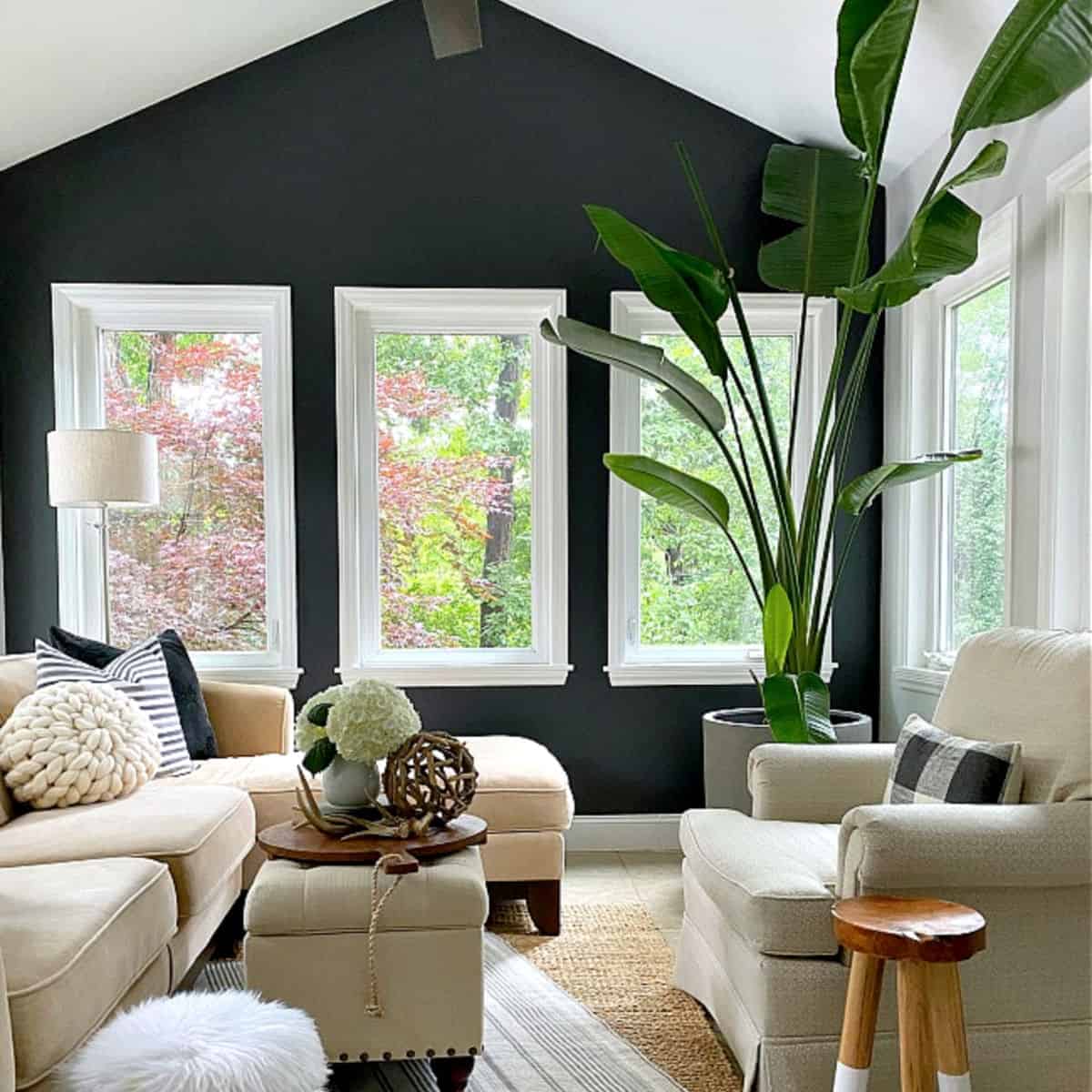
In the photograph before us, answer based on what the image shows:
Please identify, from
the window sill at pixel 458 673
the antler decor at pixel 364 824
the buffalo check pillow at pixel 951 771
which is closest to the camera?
the buffalo check pillow at pixel 951 771

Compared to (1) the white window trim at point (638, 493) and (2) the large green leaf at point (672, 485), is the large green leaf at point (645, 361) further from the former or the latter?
(1) the white window trim at point (638, 493)

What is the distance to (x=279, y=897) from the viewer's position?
2141mm

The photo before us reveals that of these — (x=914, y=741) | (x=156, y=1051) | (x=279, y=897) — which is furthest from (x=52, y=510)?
(x=914, y=741)

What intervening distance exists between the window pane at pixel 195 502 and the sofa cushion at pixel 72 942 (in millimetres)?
1866

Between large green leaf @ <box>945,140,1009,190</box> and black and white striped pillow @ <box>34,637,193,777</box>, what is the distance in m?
2.68

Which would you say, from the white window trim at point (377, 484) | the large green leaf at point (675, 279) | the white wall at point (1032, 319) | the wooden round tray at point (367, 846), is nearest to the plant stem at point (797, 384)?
A: the large green leaf at point (675, 279)

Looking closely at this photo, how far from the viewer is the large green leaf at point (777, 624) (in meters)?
3.11

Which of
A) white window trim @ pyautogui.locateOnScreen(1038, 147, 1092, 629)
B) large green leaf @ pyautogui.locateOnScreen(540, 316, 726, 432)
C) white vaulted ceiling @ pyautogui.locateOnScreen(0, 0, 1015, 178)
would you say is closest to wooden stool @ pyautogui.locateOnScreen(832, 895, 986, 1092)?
white window trim @ pyautogui.locateOnScreen(1038, 147, 1092, 629)

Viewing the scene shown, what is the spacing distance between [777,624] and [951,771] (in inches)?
34.5

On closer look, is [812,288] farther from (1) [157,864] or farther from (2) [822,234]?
(1) [157,864]

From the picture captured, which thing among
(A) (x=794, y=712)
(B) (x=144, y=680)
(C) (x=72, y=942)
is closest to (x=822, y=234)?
(A) (x=794, y=712)

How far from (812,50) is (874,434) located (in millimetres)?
1427

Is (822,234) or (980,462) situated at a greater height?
(822,234)

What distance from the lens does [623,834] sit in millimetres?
4145
